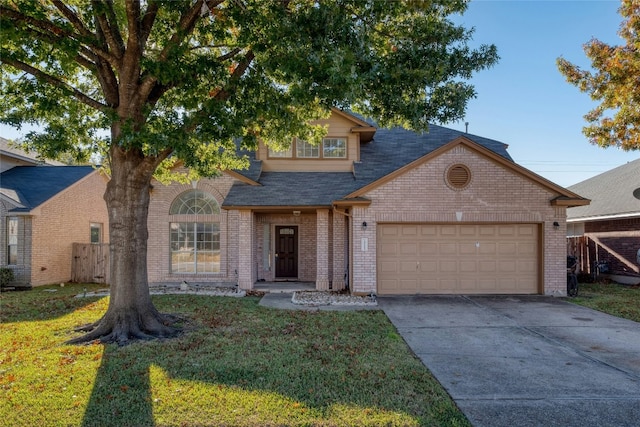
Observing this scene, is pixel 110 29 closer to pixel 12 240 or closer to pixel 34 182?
pixel 12 240

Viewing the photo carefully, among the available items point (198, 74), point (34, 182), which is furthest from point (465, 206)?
point (34, 182)

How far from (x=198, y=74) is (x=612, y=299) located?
1279 cm

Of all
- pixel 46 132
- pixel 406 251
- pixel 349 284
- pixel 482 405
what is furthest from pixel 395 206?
pixel 46 132

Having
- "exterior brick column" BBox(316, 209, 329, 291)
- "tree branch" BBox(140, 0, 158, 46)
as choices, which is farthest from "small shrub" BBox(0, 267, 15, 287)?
"tree branch" BBox(140, 0, 158, 46)

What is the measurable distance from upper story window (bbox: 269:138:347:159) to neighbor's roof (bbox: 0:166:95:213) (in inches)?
358

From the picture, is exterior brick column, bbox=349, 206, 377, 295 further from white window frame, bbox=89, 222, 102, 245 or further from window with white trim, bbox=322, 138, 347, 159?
white window frame, bbox=89, 222, 102, 245

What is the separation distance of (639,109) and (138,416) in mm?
15279

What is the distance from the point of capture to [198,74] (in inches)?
330

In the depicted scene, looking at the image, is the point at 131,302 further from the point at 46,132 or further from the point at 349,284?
the point at 349,284

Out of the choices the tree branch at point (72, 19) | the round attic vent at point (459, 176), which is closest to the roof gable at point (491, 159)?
the round attic vent at point (459, 176)

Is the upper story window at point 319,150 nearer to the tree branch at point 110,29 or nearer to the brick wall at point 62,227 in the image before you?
the tree branch at point 110,29

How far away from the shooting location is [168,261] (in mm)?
14117

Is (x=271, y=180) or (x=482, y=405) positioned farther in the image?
(x=271, y=180)

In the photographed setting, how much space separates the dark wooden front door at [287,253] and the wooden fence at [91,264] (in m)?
7.33
